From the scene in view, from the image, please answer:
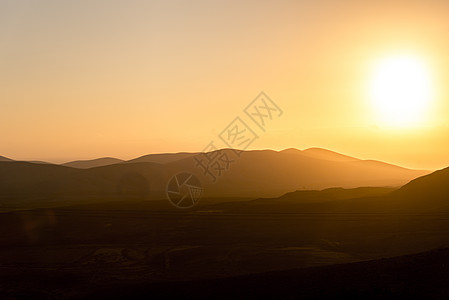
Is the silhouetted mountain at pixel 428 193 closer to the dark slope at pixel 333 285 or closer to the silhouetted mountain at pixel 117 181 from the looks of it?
the dark slope at pixel 333 285

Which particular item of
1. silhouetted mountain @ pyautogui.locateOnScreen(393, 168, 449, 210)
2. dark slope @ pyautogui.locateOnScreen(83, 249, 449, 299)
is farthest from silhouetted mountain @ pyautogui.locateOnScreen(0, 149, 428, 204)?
dark slope @ pyautogui.locateOnScreen(83, 249, 449, 299)

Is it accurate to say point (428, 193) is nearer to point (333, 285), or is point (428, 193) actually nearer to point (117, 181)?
point (333, 285)

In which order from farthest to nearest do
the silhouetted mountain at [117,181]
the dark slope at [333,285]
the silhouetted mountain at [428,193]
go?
the silhouetted mountain at [117,181]
the silhouetted mountain at [428,193]
the dark slope at [333,285]

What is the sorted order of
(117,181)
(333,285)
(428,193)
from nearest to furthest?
(333,285)
(428,193)
(117,181)

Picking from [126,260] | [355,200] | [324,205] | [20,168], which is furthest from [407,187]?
[20,168]

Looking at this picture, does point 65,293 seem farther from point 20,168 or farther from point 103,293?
point 20,168

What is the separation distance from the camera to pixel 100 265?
33.7 m

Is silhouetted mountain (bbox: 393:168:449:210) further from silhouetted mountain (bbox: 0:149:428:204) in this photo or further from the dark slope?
silhouetted mountain (bbox: 0:149:428:204)

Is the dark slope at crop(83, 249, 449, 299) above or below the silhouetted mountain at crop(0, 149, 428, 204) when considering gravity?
below

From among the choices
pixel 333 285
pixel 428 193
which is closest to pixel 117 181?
pixel 428 193

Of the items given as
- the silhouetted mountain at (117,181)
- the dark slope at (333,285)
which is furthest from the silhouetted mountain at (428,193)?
the silhouetted mountain at (117,181)

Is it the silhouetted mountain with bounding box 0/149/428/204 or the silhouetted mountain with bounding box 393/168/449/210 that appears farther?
the silhouetted mountain with bounding box 0/149/428/204

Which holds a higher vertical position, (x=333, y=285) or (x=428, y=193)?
(x=428, y=193)

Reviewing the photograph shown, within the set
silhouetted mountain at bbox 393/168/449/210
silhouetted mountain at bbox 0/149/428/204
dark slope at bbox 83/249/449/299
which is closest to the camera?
dark slope at bbox 83/249/449/299
